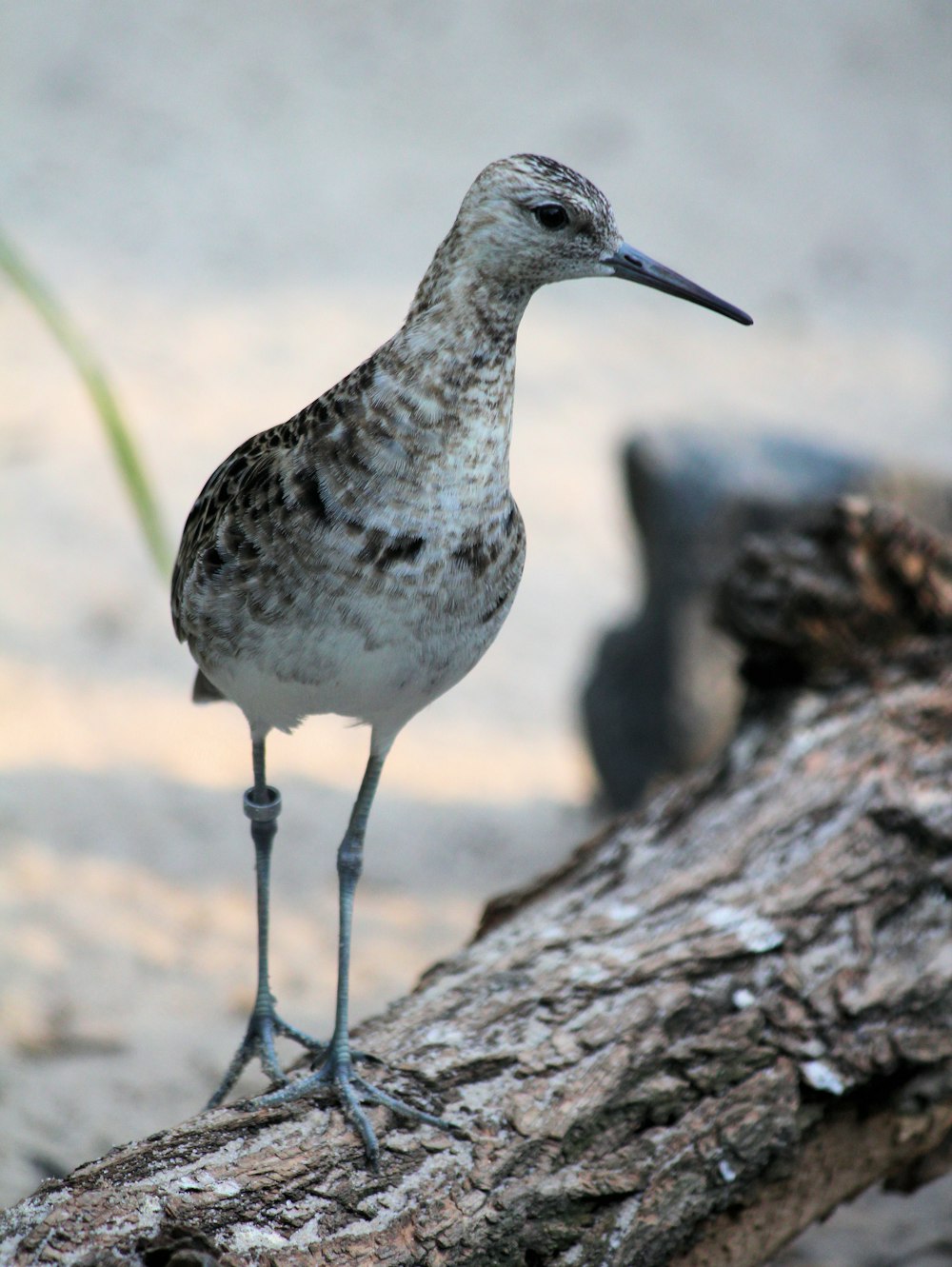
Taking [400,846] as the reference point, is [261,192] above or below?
above

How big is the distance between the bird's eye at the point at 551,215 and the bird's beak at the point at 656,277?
0.11 m

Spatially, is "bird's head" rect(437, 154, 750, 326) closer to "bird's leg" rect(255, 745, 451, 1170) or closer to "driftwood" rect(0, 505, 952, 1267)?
"bird's leg" rect(255, 745, 451, 1170)

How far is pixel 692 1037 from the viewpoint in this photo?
2.78 metres

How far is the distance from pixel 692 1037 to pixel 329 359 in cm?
679

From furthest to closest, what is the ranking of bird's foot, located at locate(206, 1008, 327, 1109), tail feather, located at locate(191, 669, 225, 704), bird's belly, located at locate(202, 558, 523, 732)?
tail feather, located at locate(191, 669, 225, 704)
bird's foot, located at locate(206, 1008, 327, 1109)
bird's belly, located at locate(202, 558, 523, 732)

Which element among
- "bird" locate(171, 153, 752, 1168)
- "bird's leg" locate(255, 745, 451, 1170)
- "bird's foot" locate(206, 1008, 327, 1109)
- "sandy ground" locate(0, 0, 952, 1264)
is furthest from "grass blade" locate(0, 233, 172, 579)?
"sandy ground" locate(0, 0, 952, 1264)

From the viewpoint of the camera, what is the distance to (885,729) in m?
3.46

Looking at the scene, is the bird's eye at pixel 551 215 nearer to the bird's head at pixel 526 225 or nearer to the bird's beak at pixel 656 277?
the bird's head at pixel 526 225

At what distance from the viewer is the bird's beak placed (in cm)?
247

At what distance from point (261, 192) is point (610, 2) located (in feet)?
12.9

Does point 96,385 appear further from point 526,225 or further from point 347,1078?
point 347,1078

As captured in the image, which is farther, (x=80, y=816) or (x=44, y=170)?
(x=44, y=170)

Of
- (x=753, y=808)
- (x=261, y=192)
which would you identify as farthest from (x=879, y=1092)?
(x=261, y=192)

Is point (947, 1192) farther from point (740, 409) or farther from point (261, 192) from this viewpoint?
point (261, 192)
